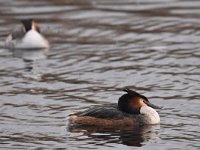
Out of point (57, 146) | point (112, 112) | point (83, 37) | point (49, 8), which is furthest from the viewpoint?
point (49, 8)

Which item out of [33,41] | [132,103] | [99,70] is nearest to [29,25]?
[33,41]

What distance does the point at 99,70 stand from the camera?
1872 centimetres

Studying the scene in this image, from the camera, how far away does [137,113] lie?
1472cm

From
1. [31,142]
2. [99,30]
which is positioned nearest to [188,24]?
[99,30]

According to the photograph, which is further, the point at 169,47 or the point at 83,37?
the point at 83,37

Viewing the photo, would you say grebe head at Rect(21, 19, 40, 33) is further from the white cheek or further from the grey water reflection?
the grey water reflection

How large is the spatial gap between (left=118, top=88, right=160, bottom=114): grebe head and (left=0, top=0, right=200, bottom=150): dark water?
422mm

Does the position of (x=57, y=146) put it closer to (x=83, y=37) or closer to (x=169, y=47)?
(x=169, y=47)

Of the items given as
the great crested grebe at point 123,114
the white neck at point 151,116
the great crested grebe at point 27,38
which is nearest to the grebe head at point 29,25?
the great crested grebe at point 27,38

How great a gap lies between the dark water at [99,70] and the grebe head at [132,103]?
42cm

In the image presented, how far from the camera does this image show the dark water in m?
13.8

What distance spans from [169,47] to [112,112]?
6464 millimetres

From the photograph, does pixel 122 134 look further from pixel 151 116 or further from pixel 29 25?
pixel 29 25

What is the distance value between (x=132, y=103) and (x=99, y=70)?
4157 millimetres
